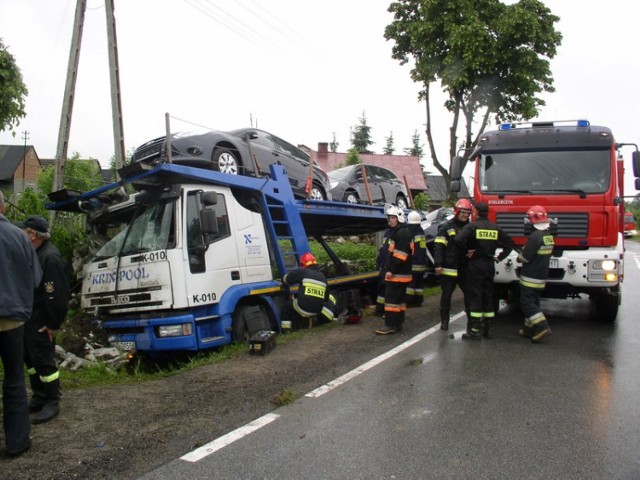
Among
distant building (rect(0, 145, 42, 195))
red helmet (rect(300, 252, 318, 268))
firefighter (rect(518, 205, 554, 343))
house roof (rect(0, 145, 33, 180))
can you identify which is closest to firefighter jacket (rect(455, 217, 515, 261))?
firefighter (rect(518, 205, 554, 343))

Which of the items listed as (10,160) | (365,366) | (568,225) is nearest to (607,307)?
(568,225)

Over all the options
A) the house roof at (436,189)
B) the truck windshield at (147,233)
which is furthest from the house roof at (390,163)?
the truck windshield at (147,233)

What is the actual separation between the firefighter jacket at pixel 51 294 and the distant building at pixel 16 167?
46261 mm

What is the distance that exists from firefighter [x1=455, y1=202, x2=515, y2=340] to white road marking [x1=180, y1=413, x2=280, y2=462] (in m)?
3.58

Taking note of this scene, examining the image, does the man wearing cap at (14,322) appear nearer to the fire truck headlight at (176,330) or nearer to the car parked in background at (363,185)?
the fire truck headlight at (176,330)

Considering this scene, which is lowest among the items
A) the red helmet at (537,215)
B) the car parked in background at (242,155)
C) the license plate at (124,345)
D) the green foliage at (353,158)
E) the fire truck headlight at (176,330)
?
the license plate at (124,345)

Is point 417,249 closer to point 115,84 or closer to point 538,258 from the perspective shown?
point 538,258

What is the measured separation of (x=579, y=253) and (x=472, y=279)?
159cm

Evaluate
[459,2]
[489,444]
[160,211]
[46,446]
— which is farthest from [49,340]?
[459,2]

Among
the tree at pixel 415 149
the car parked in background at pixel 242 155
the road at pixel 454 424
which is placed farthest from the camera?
the tree at pixel 415 149

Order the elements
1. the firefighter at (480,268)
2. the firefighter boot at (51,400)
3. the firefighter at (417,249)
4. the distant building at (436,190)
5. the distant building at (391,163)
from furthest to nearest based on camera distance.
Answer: the distant building at (436,190), the distant building at (391,163), the firefighter at (417,249), the firefighter at (480,268), the firefighter boot at (51,400)

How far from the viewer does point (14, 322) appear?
338 centimetres

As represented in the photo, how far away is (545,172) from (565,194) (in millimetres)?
460

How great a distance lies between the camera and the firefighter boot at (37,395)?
421 centimetres
